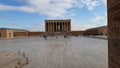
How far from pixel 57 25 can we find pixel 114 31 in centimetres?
11636

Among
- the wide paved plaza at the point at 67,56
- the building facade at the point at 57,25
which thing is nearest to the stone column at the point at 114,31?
the wide paved plaza at the point at 67,56

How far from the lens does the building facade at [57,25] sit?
11594 centimetres

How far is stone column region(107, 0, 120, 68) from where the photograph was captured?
230cm

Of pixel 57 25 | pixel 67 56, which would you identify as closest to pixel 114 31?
Result: pixel 67 56

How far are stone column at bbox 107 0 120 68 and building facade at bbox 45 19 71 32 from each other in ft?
370

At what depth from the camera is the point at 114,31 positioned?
2420 millimetres

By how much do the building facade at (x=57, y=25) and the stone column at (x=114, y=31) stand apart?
370 feet

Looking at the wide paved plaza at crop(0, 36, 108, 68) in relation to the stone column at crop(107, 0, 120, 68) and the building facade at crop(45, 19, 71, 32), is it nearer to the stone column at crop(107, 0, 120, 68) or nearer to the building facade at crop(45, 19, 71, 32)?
the stone column at crop(107, 0, 120, 68)

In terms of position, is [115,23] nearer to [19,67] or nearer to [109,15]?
[109,15]

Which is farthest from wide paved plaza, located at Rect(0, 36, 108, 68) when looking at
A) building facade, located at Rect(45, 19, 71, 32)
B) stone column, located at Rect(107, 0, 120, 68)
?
building facade, located at Rect(45, 19, 71, 32)

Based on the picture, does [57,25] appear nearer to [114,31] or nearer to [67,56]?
[67,56]

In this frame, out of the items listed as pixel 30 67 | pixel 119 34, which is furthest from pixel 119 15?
pixel 30 67

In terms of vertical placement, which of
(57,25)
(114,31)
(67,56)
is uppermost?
(57,25)

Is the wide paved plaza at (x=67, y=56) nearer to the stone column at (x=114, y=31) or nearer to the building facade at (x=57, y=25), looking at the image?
the stone column at (x=114, y=31)
